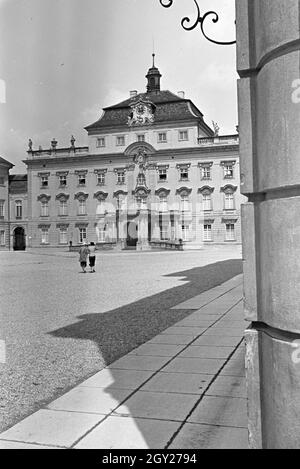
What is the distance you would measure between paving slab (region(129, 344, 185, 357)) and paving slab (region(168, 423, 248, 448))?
2241 mm

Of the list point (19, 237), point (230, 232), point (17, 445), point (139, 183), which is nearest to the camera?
point (17, 445)

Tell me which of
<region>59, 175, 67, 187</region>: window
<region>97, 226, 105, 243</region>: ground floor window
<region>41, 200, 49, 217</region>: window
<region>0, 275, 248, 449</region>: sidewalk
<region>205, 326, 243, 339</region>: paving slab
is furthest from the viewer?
<region>41, 200, 49, 217</region>: window

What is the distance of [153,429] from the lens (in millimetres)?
3406

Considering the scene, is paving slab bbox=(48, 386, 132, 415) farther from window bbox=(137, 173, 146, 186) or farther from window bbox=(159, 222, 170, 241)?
window bbox=(137, 173, 146, 186)

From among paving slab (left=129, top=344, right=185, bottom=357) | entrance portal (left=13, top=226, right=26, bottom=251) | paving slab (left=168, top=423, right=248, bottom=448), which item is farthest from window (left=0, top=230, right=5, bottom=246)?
paving slab (left=168, top=423, right=248, bottom=448)

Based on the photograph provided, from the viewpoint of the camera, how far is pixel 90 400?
409 cm

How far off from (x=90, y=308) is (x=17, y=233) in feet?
187

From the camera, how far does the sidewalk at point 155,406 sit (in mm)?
3234

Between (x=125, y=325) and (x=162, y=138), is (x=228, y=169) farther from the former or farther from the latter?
(x=125, y=325)

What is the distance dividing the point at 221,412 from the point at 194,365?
4.69 ft

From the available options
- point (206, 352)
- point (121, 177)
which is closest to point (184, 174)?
point (121, 177)

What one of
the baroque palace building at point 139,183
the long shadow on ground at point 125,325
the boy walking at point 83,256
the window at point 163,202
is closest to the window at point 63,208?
the baroque palace building at point 139,183

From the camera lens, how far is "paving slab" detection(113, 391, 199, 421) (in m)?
3.69
